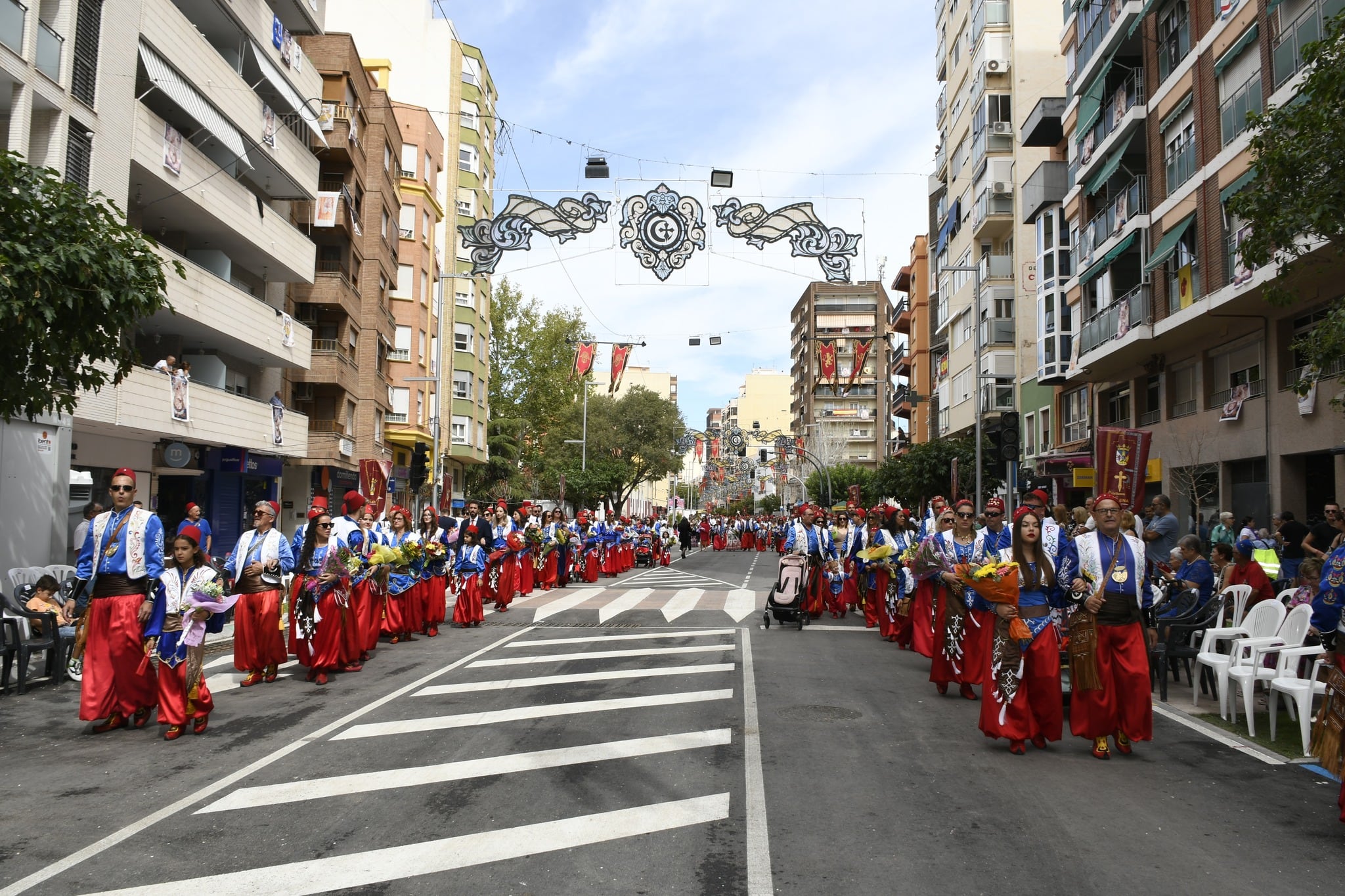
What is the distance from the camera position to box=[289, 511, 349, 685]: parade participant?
417 inches

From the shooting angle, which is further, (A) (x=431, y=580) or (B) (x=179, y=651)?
(A) (x=431, y=580)

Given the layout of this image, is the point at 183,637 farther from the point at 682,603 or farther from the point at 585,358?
the point at 585,358

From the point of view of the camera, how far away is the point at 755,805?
6.01 m

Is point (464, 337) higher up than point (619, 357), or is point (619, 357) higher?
point (464, 337)

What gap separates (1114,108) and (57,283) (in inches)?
1050

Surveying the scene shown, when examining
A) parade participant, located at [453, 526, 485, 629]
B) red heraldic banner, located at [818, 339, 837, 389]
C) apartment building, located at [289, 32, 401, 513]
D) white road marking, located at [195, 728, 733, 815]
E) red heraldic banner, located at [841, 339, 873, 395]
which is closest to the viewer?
white road marking, located at [195, 728, 733, 815]

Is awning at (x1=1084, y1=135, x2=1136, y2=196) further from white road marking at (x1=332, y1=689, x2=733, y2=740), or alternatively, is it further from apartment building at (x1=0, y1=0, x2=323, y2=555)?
white road marking at (x1=332, y1=689, x2=733, y2=740)

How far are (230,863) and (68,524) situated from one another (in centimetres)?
1476

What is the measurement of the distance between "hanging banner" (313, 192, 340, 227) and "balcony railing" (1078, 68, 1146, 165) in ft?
72.4

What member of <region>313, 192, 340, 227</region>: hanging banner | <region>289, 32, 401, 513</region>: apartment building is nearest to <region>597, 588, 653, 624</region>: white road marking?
<region>289, 32, 401, 513</region>: apartment building

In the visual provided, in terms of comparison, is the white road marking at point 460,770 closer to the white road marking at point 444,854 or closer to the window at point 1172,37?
the white road marking at point 444,854

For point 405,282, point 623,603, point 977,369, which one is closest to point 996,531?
point 623,603

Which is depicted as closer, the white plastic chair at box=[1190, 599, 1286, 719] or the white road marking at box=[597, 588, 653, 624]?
the white plastic chair at box=[1190, 599, 1286, 719]

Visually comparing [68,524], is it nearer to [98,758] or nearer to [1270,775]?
[98,758]
